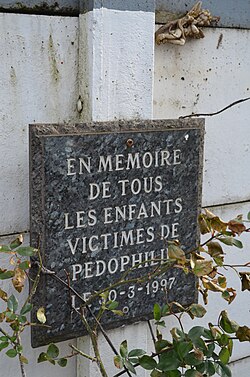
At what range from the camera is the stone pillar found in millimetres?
1757

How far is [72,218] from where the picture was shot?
1705 mm

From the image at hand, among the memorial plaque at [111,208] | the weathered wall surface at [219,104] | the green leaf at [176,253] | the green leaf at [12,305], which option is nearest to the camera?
the green leaf at [176,253]

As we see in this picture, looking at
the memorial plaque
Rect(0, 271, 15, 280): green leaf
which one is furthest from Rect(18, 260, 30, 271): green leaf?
the memorial plaque

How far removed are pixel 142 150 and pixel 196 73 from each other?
0.43 m

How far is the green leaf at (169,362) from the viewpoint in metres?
1.47

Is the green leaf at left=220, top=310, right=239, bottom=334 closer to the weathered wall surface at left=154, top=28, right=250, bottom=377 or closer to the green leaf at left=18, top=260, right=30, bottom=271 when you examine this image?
the green leaf at left=18, top=260, right=30, bottom=271

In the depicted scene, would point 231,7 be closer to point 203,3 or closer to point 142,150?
point 203,3

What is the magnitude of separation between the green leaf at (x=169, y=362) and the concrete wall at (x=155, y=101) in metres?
0.45

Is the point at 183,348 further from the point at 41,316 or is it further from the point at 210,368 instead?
the point at 41,316

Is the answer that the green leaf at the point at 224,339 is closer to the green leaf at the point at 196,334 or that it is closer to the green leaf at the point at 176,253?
the green leaf at the point at 196,334

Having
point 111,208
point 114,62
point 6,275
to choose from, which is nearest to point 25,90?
→ point 114,62

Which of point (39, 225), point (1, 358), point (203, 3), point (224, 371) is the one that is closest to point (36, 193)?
point (39, 225)

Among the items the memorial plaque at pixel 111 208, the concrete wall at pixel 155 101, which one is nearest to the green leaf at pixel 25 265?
the memorial plaque at pixel 111 208

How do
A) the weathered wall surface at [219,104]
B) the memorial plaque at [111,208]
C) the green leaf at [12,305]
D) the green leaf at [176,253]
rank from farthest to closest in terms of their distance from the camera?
the weathered wall surface at [219,104] < the memorial plaque at [111,208] < the green leaf at [12,305] < the green leaf at [176,253]
